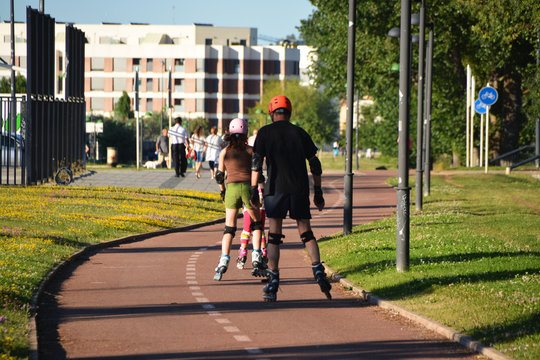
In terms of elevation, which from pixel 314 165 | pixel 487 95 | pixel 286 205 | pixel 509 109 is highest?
pixel 509 109

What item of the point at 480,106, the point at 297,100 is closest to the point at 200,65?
the point at 297,100

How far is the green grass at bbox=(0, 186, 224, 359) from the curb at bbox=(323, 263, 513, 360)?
11.8 feet

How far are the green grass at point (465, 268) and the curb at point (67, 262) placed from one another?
3703 millimetres

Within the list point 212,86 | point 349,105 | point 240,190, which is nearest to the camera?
point 240,190

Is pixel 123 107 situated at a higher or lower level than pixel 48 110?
higher

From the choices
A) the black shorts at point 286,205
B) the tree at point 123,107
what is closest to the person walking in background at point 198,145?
the black shorts at point 286,205

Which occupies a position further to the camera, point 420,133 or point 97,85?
point 97,85

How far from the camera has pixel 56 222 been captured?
67.6 ft

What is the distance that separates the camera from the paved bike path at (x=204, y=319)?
855cm

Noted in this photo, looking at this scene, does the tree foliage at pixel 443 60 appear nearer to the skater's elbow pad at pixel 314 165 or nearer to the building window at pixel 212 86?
the skater's elbow pad at pixel 314 165

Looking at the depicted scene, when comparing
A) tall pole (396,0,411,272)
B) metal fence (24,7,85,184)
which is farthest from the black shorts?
metal fence (24,7,85,184)

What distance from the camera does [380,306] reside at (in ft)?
36.8

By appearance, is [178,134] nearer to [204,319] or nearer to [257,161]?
[257,161]

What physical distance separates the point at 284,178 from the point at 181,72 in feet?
425
